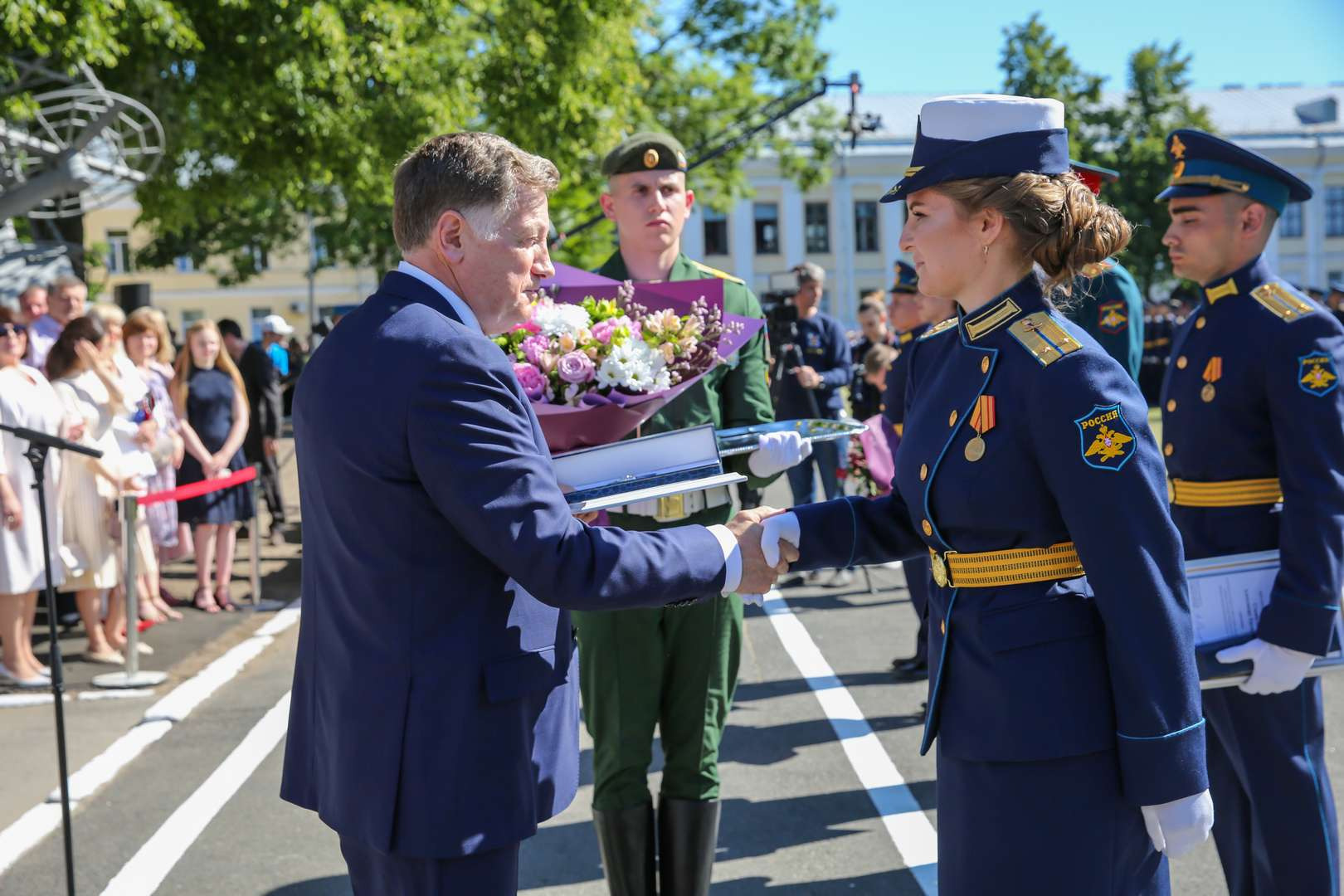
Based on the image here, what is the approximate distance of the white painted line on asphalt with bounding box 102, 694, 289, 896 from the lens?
15.0 feet

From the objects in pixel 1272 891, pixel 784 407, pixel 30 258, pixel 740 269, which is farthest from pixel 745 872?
pixel 740 269

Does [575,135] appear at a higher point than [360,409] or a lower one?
higher

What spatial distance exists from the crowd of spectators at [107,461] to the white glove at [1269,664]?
5.37 metres

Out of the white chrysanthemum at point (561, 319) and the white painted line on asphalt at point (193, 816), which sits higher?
the white chrysanthemum at point (561, 319)

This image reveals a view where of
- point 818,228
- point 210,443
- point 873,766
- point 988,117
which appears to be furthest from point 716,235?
point 988,117

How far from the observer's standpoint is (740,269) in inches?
2414

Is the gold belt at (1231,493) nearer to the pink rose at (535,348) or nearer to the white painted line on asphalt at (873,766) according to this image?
the white painted line on asphalt at (873,766)

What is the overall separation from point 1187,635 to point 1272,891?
156 cm

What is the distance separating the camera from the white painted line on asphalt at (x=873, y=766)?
4.69 m

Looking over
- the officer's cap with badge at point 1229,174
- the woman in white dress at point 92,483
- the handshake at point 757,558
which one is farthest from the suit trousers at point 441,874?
the woman in white dress at point 92,483

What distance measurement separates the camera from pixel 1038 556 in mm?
2449

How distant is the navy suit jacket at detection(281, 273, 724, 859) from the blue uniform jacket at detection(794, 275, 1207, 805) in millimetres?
639

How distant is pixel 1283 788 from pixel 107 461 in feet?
22.8

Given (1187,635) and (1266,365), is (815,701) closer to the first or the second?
(1266,365)
